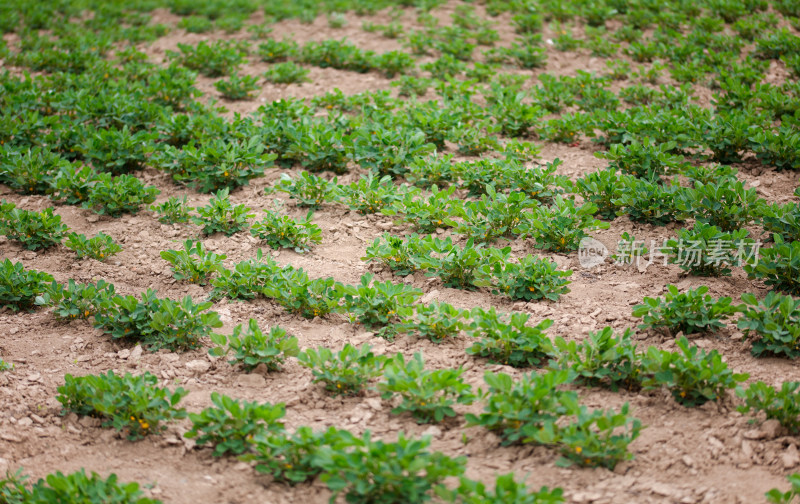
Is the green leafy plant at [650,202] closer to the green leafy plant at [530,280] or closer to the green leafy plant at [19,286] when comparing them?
the green leafy plant at [530,280]

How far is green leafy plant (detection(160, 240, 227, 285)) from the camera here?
4.95m

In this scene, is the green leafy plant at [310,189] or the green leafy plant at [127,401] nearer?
the green leafy plant at [127,401]

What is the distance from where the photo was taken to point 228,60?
9109 millimetres

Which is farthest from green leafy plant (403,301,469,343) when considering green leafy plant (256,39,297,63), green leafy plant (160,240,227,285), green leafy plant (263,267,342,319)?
green leafy plant (256,39,297,63)

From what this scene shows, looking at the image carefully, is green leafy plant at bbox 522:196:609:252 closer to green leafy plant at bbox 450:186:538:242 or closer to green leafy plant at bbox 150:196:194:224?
green leafy plant at bbox 450:186:538:242

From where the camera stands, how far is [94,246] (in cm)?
529

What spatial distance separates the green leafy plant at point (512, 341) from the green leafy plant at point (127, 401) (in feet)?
5.81

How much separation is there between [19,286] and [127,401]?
177cm

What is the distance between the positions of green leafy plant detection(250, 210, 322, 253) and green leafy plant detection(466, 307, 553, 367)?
72.5 inches

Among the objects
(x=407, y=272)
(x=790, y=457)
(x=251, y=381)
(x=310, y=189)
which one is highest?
(x=310, y=189)

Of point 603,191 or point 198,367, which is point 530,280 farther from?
point 198,367

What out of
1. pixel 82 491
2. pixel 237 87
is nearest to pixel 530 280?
pixel 82 491

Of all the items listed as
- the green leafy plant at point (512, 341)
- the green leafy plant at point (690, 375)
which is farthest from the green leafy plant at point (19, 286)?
the green leafy plant at point (690, 375)

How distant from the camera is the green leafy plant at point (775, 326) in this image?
3863 mm
